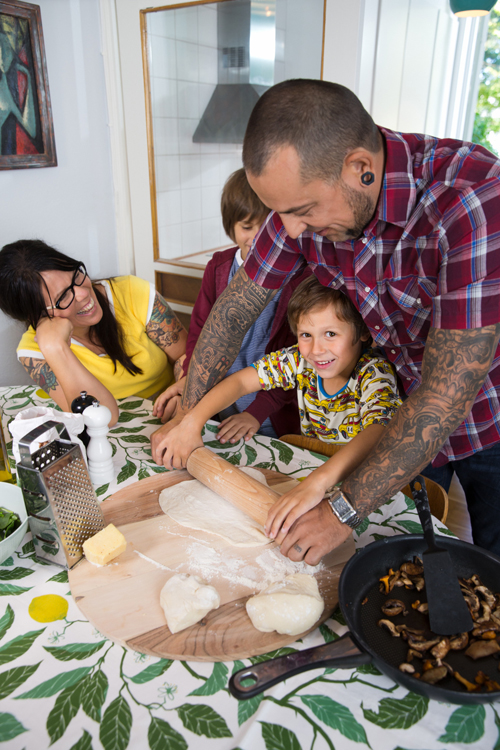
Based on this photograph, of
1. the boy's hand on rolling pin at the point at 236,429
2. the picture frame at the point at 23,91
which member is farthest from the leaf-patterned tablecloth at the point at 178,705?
the picture frame at the point at 23,91

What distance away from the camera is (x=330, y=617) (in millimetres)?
894

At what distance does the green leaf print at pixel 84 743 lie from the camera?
2.21 ft

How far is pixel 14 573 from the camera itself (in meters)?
0.98

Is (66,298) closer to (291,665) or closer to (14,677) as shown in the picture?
(14,677)

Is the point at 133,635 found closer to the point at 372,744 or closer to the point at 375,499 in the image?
the point at 372,744

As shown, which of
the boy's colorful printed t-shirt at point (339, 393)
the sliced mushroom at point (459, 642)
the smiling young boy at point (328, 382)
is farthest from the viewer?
the boy's colorful printed t-shirt at point (339, 393)

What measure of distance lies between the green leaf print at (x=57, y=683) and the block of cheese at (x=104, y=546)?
0.72ft

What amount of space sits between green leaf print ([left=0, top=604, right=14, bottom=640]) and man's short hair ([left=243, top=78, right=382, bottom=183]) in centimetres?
91

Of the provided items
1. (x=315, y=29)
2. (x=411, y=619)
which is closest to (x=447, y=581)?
(x=411, y=619)

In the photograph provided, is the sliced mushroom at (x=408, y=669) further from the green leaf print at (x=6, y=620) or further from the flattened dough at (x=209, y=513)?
the green leaf print at (x=6, y=620)

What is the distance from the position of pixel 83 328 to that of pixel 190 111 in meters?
1.55

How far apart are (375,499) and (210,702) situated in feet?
1.56

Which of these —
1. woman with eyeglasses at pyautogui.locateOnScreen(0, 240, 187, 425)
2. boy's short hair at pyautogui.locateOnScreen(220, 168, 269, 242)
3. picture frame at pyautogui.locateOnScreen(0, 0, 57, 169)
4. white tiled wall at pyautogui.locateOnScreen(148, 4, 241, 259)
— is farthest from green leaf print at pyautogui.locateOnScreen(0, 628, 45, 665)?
white tiled wall at pyautogui.locateOnScreen(148, 4, 241, 259)

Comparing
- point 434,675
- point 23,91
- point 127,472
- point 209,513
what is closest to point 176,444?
point 127,472
